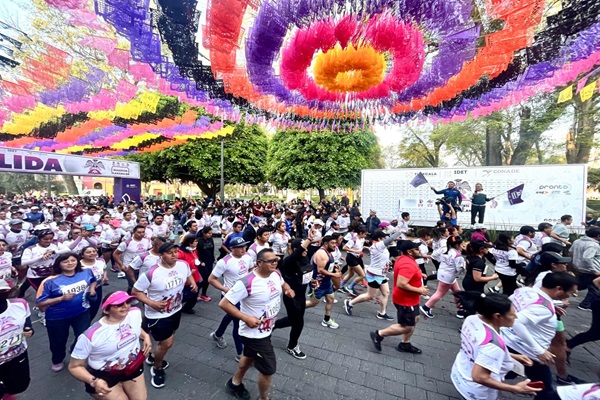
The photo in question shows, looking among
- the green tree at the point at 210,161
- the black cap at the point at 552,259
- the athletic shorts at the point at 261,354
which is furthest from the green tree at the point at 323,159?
the athletic shorts at the point at 261,354

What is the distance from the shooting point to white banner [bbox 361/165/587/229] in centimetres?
1000

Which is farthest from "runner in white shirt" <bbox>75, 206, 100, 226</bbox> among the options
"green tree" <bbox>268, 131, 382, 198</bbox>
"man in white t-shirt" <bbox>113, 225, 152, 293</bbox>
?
"green tree" <bbox>268, 131, 382, 198</bbox>

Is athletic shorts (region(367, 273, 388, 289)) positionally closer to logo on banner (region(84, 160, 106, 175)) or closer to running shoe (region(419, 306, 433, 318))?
running shoe (region(419, 306, 433, 318))

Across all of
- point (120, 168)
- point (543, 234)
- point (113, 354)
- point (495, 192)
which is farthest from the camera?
point (120, 168)

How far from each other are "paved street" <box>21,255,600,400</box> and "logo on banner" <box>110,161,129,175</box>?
16.5m

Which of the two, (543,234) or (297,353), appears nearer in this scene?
(297,353)

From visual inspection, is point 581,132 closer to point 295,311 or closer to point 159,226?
point 295,311

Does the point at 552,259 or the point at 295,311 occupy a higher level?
the point at 552,259

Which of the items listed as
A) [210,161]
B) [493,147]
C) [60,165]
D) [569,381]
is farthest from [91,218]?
[493,147]

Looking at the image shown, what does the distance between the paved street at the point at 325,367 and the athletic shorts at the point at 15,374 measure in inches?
25.4

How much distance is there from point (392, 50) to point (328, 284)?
4.65m

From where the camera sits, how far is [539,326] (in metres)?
2.85

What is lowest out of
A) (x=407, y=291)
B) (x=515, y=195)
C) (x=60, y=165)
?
(x=407, y=291)

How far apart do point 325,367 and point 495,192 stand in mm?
11320
